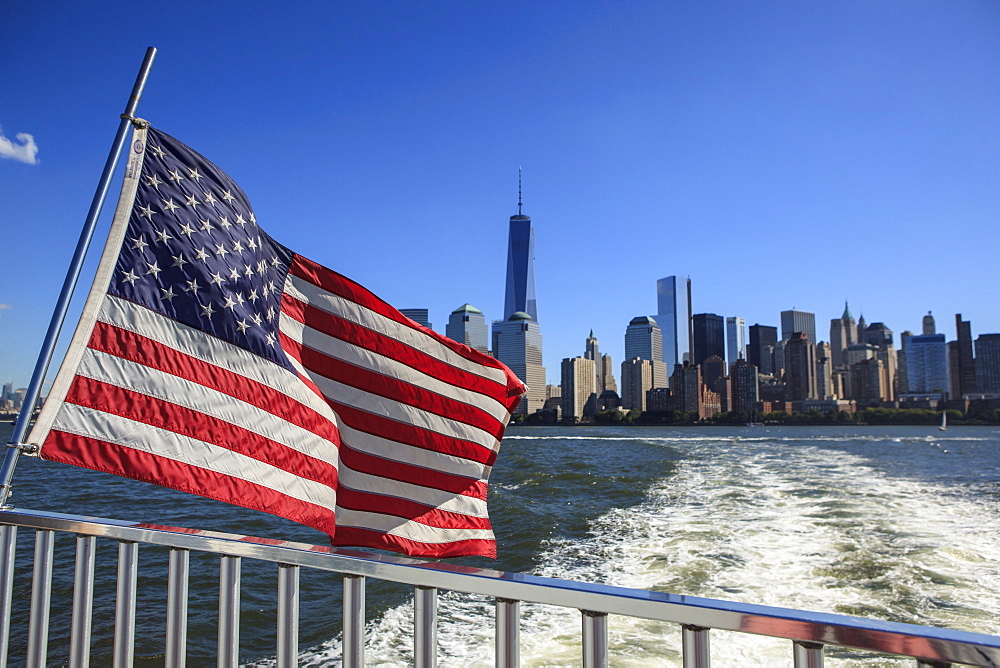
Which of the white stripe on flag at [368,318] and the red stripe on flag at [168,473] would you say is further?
the white stripe on flag at [368,318]

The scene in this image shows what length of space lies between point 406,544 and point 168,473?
139 centimetres

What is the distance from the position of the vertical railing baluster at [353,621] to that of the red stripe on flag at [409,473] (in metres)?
1.55

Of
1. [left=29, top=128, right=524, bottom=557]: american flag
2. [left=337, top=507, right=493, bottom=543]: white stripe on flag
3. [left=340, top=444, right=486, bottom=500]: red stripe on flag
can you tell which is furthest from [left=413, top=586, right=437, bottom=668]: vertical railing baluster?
[left=340, top=444, right=486, bottom=500]: red stripe on flag

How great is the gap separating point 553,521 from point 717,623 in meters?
13.5

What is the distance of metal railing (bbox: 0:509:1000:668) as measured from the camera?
5.13ft

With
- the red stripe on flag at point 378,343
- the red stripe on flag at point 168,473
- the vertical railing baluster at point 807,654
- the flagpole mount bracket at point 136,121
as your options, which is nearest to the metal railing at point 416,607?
the vertical railing baluster at point 807,654

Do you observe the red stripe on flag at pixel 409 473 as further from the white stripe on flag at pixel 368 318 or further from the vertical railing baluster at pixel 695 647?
the vertical railing baluster at pixel 695 647

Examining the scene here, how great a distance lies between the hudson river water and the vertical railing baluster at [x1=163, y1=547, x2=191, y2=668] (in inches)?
160

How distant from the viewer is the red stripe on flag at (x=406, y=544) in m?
3.64

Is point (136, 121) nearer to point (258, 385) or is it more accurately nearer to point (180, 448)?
point (258, 385)

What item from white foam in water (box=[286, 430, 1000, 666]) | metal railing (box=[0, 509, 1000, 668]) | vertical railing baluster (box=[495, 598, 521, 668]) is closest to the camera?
metal railing (box=[0, 509, 1000, 668])

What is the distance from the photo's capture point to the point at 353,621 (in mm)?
2234

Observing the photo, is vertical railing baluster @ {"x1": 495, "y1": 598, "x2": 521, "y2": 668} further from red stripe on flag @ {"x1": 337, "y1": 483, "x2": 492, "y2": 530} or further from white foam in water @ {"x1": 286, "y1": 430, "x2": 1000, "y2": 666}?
white foam in water @ {"x1": 286, "y1": 430, "x2": 1000, "y2": 666}

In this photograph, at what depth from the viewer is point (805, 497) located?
18.8m
